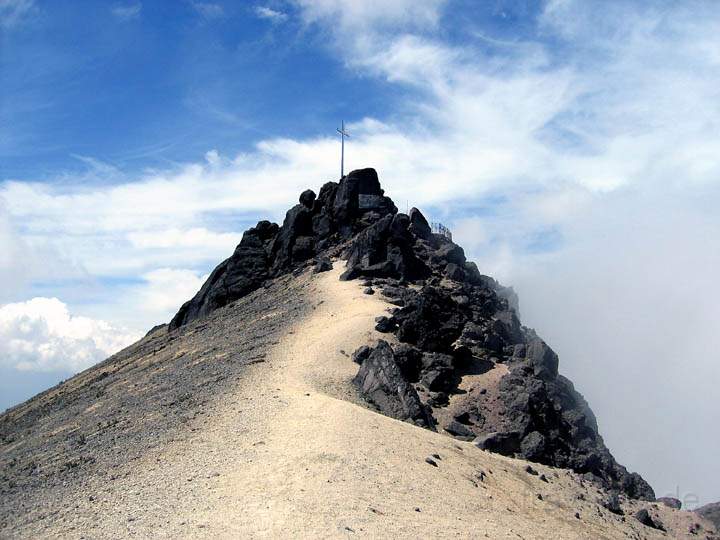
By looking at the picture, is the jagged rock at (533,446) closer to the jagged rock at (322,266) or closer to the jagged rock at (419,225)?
the jagged rock at (322,266)

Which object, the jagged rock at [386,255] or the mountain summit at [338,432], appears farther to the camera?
the jagged rock at [386,255]

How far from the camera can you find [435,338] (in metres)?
37.5

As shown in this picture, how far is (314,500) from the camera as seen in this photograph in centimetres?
1872

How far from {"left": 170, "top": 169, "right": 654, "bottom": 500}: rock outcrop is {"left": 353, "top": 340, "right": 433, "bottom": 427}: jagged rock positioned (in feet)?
0.18

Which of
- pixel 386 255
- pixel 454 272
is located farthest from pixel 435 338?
pixel 454 272

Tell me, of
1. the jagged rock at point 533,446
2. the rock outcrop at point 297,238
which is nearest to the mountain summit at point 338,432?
the jagged rock at point 533,446

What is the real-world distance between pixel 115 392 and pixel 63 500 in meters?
20.8

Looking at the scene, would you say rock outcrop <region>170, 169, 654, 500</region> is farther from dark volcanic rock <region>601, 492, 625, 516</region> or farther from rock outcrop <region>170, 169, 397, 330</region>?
dark volcanic rock <region>601, 492, 625, 516</region>

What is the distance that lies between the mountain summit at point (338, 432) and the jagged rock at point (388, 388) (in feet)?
0.31

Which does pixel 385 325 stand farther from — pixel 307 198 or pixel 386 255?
pixel 307 198

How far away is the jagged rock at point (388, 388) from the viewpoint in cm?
2956

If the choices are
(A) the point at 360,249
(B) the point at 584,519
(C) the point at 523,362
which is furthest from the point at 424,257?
(B) the point at 584,519

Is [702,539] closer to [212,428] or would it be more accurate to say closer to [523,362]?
[523,362]

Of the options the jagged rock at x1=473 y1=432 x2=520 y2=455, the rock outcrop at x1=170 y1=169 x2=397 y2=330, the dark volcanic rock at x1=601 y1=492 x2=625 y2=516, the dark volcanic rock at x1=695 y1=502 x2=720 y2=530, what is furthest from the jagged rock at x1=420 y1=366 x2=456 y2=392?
the rock outcrop at x1=170 y1=169 x2=397 y2=330
